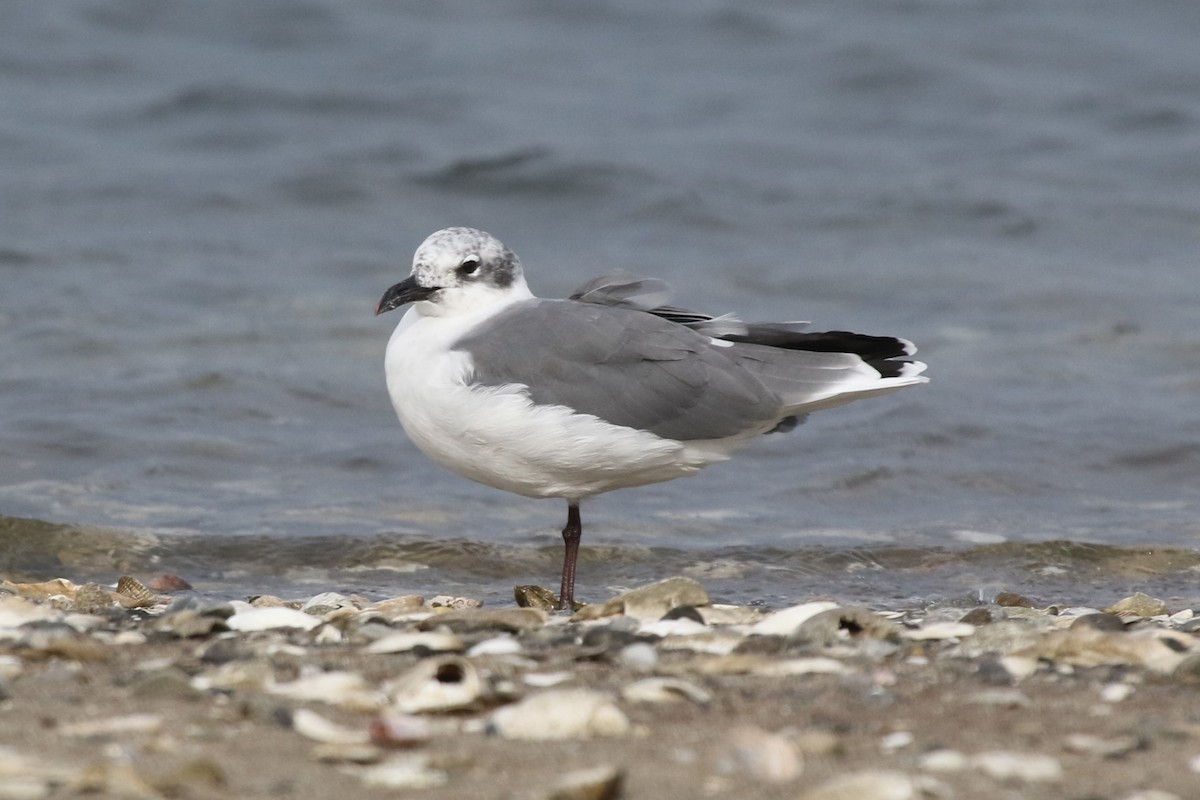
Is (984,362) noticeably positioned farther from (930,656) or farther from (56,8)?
(56,8)

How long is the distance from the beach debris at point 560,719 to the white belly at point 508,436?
2112 millimetres

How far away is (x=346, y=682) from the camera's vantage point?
374 centimetres

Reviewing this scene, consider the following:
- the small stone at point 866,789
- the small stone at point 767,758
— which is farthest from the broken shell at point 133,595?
the small stone at point 866,789

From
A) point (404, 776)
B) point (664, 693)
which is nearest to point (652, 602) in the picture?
point (664, 693)

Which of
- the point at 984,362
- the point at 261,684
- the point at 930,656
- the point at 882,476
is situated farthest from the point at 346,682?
the point at 984,362

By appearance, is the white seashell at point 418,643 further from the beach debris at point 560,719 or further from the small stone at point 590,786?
the small stone at point 590,786

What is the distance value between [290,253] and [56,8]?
6.95 metres

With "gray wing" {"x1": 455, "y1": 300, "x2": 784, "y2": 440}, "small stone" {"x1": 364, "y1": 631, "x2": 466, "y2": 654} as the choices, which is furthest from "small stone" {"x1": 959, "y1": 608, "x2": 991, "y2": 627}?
"small stone" {"x1": 364, "y1": 631, "x2": 466, "y2": 654}

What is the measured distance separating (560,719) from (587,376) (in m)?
2.33

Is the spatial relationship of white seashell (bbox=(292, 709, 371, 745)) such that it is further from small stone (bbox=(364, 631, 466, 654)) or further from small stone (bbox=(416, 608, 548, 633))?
small stone (bbox=(416, 608, 548, 633))

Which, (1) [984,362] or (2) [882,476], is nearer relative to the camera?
(2) [882,476]

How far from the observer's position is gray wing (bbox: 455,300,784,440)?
5.57 m

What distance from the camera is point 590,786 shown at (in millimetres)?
2916

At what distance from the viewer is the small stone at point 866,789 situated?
2.96 metres
